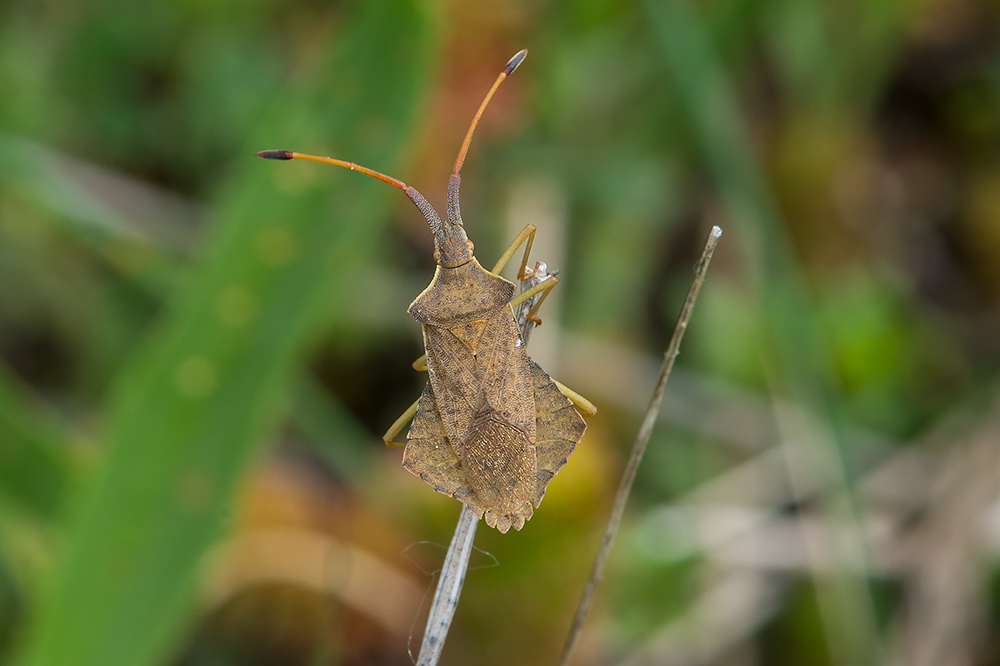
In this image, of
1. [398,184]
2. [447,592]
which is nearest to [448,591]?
[447,592]

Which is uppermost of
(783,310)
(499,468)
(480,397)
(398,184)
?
(783,310)

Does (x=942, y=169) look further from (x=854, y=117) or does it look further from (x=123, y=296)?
(x=123, y=296)

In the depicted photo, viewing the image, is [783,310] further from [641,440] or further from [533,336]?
[641,440]

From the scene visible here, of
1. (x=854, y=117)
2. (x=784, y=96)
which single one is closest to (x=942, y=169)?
(x=854, y=117)

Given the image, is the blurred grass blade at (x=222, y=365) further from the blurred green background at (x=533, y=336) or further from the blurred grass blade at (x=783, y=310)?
the blurred grass blade at (x=783, y=310)

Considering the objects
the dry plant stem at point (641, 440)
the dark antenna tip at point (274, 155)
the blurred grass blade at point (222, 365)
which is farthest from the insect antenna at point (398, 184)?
the dry plant stem at point (641, 440)

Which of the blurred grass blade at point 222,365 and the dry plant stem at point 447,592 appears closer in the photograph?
the dry plant stem at point 447,592

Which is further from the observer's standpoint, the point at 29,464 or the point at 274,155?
the point at 29,464
